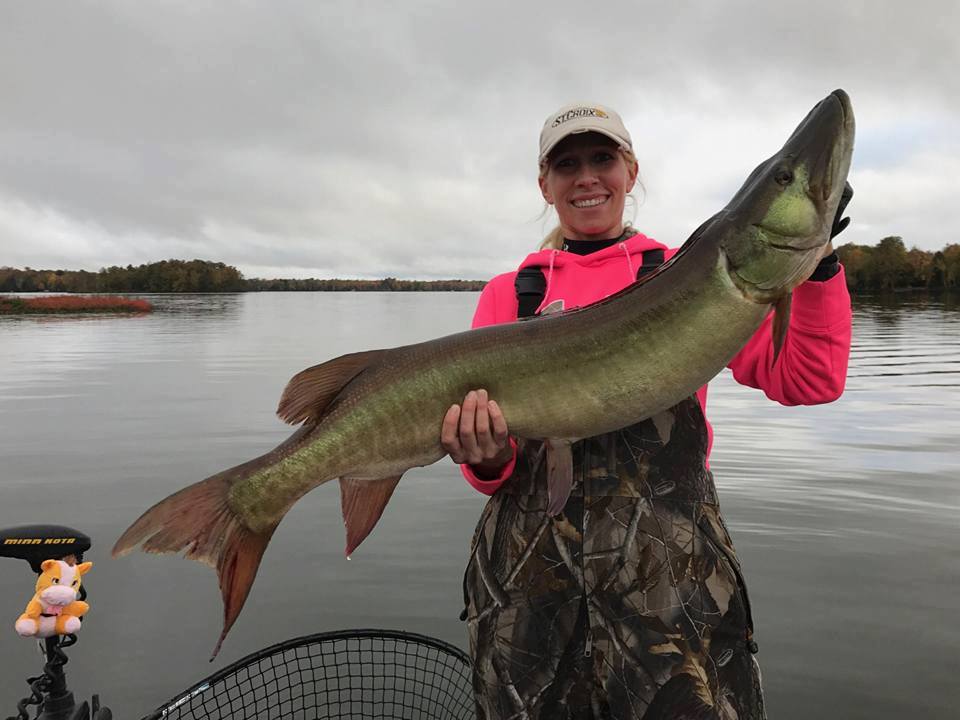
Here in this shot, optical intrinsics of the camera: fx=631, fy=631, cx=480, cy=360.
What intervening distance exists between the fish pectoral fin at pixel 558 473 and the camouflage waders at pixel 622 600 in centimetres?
13

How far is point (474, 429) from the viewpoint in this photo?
2.23 meters

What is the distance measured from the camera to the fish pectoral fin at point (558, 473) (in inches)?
85.4

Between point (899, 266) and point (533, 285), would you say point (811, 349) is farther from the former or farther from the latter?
point (899, 266)

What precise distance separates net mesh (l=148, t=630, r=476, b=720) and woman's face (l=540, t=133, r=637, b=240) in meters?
2.12

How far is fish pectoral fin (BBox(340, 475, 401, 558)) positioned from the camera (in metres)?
2.35

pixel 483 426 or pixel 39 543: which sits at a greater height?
pixel 483 426

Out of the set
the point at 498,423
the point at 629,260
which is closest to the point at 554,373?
the point at 498,423

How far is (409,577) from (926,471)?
762cm

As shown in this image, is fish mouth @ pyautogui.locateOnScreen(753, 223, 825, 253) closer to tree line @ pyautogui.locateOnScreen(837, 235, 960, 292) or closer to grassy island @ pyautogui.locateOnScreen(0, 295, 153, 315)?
grassy island @ pyautogui.locateOnScreen(0, 295, 153, 315)

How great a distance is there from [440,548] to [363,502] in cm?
462

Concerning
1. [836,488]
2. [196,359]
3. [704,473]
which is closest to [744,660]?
[704,473]

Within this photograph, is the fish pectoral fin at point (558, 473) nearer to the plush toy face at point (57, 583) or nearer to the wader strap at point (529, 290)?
the wader strap at point (529, 290)

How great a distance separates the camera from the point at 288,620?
18.0 feet

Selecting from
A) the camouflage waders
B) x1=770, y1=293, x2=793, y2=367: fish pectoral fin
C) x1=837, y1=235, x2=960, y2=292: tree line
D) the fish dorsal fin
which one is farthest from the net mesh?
x1=837, y1=235, x2=960, y2=292: tree line
